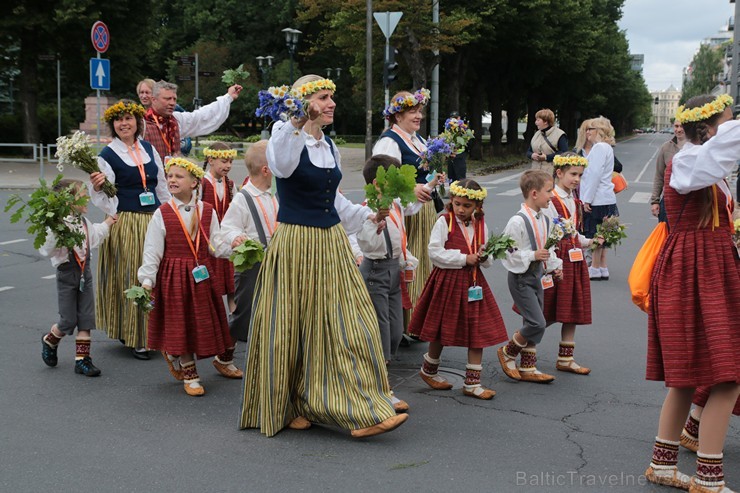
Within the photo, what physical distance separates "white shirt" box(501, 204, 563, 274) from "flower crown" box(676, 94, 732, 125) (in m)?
2.00

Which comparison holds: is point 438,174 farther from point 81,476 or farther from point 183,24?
point 183,24

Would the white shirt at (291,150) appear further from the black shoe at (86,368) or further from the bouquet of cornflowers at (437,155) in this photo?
the black shoe at (86,368)

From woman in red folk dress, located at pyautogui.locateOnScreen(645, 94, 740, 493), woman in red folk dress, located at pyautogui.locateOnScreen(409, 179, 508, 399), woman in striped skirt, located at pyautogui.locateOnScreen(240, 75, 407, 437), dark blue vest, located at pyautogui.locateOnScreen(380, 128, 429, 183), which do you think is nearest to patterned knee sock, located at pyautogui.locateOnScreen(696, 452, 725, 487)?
woman in red folk dress, located at pyautogui.locateOnScreen(645, 94, 740, 493)

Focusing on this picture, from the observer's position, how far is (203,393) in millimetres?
6113

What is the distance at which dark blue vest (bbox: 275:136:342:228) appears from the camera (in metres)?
5.08


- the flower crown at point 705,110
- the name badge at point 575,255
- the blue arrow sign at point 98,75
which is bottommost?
the name badge at point 575,255

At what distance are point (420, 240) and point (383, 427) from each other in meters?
2.53

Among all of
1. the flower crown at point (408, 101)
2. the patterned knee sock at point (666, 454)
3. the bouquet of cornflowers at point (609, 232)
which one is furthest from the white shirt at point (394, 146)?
the patterned knee sock at point (666, 454)

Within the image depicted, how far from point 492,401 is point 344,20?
90.9 ft

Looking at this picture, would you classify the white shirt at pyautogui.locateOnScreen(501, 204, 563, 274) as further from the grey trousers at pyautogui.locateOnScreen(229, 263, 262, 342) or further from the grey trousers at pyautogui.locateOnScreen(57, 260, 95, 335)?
the grey trousers at pyautogui.locateOnScreen(57, 260, 95, 335)

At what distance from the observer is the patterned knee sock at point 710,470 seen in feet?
13.9

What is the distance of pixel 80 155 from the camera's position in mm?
6645

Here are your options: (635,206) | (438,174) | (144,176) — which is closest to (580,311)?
(438,174)

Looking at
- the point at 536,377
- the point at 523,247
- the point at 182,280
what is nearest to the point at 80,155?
the point at 182,280
